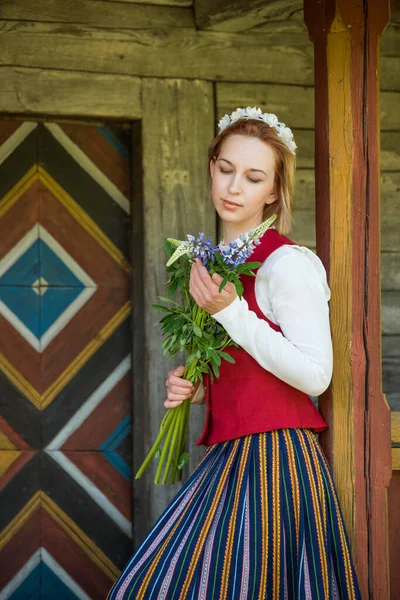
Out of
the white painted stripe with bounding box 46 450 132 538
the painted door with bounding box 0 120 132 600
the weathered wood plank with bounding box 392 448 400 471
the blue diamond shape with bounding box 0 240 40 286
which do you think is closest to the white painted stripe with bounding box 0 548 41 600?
the painted door with bounding box 0 120 132 600

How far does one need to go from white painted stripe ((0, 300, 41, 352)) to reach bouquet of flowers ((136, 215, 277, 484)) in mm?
1298

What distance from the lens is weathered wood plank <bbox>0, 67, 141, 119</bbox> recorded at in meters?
4.16

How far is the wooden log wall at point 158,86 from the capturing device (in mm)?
4191

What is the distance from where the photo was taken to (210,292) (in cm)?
282

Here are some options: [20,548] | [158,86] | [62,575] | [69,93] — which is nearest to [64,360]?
[20,548]

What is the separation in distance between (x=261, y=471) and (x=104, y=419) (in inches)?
63.6

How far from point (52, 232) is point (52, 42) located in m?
0.82

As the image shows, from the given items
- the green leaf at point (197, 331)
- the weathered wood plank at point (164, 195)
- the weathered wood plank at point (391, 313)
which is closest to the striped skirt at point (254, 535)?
the green leaf at point (197, 331)

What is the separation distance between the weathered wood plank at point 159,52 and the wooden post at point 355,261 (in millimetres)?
1140

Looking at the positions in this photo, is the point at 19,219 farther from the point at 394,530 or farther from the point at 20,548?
the point at 394,530

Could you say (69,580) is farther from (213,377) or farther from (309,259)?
(309,259)

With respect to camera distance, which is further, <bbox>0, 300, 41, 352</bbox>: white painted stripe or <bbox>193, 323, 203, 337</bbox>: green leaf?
<bbox>0, 300, 41, 352</bbox>: white painted stripe

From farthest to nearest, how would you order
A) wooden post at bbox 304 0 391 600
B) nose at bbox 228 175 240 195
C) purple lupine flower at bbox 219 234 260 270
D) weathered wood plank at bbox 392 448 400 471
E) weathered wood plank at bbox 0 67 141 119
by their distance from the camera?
weathered wood plank at bbox 0 67 141 119, weathered wood plank at bbox 392 448 400 471, wooden post at bbox 304 0 391 600, nose at bbox 228 175 240 195, purple lupine flower at bbox 219 234 260 270

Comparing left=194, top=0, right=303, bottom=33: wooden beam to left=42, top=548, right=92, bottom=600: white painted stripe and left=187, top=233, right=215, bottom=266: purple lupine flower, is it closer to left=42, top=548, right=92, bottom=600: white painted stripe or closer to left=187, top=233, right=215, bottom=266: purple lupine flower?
left=187, top=233, right=215, bottom=266: purple lupine flower
